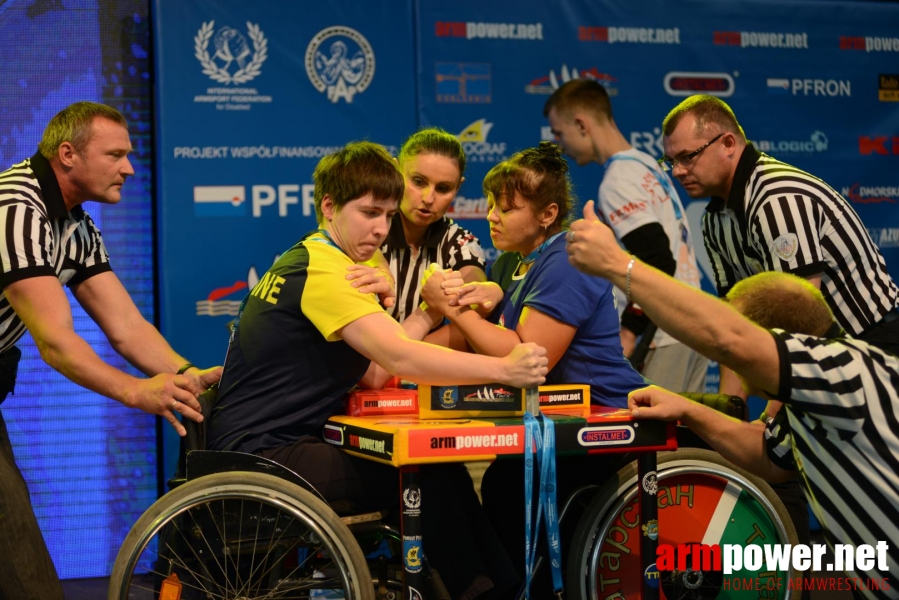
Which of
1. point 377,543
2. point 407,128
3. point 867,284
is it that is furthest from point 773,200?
point 407,128

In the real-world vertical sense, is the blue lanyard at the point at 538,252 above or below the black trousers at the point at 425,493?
above

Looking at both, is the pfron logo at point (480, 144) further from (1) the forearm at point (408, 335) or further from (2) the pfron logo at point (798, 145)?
(1) the forearm at point (408, 335)

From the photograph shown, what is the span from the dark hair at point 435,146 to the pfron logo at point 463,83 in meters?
1.27

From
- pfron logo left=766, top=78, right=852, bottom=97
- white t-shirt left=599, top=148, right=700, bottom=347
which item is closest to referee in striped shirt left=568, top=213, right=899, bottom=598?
white t-shirt left=599, top=148, right=700, bottom=347

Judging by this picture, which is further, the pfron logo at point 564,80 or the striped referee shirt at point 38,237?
the pfron logo at point 564,80

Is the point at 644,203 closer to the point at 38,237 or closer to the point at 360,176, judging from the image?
the point at 360,176

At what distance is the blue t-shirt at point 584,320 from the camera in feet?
8.96

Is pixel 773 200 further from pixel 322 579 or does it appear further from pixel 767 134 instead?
pixel 767 134

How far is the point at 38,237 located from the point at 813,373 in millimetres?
2257

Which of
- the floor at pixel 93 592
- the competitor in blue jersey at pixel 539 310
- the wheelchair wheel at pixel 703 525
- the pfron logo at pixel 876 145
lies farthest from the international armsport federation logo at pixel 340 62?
the pfron logo at pixel 876 145

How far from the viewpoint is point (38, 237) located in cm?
294

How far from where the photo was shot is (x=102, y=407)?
4.39 metres

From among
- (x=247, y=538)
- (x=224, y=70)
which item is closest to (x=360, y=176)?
(x=247, y=538)

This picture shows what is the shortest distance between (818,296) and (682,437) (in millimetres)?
962
